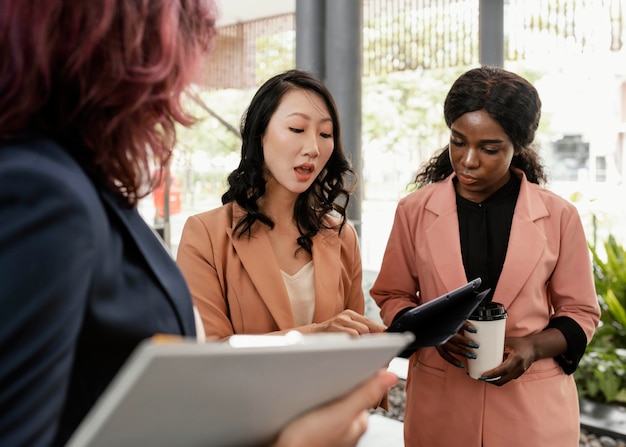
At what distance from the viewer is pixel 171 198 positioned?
5.24 m

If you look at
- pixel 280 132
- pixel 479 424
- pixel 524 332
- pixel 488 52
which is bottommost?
pixel 479 424

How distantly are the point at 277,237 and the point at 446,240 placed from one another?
483 mm

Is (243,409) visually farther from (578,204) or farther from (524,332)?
(578,204)

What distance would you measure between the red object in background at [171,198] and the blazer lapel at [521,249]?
3373 millimetres

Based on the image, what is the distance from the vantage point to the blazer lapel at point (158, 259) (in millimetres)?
690

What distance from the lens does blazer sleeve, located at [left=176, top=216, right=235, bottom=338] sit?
5.24ft

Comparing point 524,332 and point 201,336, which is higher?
point 201,336

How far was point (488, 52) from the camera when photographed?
A: 342 centimetres

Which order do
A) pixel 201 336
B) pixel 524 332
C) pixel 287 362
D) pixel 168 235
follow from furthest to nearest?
1. pixel 168 235
2. pixel 524 332
3. pixel 201 336
4. pixel 287 362

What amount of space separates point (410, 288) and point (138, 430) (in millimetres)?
1375

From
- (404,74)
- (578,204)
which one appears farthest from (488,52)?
(404,74)

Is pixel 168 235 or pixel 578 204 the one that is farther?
pixel 168 235

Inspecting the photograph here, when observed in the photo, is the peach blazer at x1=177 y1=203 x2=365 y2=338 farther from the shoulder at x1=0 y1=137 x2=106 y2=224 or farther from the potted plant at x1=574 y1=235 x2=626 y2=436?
the potted plant at x1=574 y1=235 x2=626 y2=436

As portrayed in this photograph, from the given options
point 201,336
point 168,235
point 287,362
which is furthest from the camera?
point 168,235
